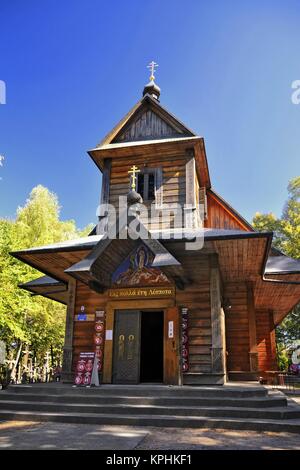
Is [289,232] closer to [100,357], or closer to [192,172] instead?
[192,172]

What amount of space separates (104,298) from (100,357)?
5.64ft

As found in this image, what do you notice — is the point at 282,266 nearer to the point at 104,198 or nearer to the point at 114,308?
the point at 114,308

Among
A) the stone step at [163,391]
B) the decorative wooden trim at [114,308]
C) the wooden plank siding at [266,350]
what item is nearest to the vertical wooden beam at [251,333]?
the decorative wooden trim at [114,308]

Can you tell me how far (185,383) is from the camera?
414 inches

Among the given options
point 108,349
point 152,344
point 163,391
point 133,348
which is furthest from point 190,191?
point 152,344

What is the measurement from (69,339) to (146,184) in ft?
18.9

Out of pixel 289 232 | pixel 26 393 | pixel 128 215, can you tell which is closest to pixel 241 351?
pixel 128 215

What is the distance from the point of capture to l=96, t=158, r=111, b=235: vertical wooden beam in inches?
530

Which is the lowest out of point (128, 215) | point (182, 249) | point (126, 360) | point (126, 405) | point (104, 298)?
point (126, 405)

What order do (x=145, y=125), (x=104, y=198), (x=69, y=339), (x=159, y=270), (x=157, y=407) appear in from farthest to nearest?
(x=145, y=125), (x=104, y=198), (x=69, y=339), (x=159, y=270), (x=157, y=407)

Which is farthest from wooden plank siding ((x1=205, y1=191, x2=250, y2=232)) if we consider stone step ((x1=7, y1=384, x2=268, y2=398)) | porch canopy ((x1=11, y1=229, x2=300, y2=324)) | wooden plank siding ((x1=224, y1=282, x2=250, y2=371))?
stone step ((x1=7, y1=384, x2=268, y2=398))

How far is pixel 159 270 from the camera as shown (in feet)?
37.6

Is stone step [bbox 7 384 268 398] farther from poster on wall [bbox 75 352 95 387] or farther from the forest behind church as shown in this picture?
the forest behind church

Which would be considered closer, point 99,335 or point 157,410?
point 157,410
